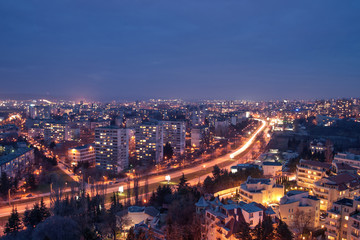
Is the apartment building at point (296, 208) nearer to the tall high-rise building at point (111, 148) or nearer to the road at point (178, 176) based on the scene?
the road at point (178, 176)

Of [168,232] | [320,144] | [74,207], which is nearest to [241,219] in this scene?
[168,232]

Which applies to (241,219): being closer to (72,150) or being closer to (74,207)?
(74,207)

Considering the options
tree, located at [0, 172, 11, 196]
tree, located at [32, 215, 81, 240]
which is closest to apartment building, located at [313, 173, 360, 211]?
tree, located at [32, 215, 81, 240]

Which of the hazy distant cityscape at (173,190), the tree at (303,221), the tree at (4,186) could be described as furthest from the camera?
the tree at (4,186)

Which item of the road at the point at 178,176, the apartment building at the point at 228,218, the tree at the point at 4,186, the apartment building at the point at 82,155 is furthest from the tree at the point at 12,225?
the apartment building at the point at 82,155

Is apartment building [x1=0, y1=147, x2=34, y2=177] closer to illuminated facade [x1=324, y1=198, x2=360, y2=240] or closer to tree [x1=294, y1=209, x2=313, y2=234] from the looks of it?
tree [x1=294, y1=209, x2=313, y2=234]

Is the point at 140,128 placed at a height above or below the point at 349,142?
above
